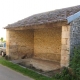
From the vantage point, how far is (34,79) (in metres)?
7.98

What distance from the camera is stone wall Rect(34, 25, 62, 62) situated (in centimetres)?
1327

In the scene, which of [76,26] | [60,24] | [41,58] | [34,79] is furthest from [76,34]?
[41,58]

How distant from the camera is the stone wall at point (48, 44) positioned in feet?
43.5

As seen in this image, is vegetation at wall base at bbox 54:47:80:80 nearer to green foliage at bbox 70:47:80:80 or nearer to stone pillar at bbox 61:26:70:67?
green foliage at bbox 70:47:80:80

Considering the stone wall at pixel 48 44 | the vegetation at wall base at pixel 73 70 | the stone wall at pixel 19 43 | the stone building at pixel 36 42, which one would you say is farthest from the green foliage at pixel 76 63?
the stone wall at pixel 19 43

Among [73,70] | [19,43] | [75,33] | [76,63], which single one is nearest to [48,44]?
[19,43]

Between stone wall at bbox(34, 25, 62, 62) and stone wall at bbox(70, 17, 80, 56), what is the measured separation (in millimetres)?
4157

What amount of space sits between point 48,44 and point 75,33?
5.85 metres

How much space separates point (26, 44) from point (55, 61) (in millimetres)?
3400

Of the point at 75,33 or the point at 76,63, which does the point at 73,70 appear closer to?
the point at 76,63

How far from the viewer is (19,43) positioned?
48.5ft

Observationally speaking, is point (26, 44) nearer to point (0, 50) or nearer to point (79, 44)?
point (0, 50)

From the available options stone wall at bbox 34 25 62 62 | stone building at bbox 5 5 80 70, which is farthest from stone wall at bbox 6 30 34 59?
stone wall at bbox 34 25 62 62

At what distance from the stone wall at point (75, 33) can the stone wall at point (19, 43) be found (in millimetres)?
7110
